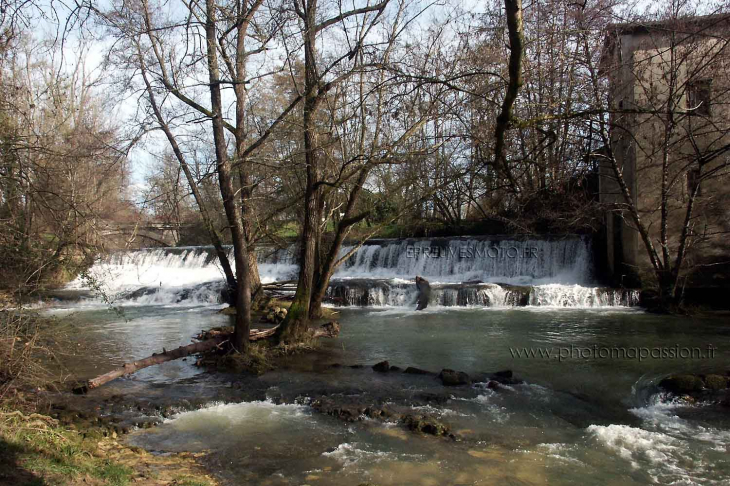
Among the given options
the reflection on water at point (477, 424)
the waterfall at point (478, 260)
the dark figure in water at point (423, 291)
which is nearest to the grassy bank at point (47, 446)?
the reflection on water at point (477, 424)

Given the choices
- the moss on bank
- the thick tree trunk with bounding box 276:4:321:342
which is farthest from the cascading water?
the moss on bank

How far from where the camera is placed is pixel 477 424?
5.87 metres

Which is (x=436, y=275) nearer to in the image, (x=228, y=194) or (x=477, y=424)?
(x=228, y=194)

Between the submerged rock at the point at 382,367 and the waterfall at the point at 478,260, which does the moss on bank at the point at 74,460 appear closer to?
the submerged rock at the point at 382,367

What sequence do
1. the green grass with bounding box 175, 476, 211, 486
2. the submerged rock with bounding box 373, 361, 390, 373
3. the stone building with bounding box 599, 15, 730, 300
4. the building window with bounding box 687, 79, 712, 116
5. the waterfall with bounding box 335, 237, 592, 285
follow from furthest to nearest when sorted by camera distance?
1. the waterfall with bounding box 335, 237, 592, 285
2. the stone building with bounding box 599, 15, 730, 300
3. the building window with bounding box 687, 79, 712, 116
4. the submerged rock with bounding box 373, 361, 390, 373
5. the green grass with bounding box 175, 476, 211, 486

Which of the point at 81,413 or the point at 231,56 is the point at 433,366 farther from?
the point at 231,56

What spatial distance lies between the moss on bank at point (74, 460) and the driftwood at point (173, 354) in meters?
1.94

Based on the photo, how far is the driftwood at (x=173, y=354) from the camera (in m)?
7.11

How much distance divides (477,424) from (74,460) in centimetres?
375

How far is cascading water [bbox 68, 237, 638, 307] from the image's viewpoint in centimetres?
1526

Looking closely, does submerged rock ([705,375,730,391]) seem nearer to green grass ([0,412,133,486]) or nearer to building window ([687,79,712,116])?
building window ([687,79,712,116])

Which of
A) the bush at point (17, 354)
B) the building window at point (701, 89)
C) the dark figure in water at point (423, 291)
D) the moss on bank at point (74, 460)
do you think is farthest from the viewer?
the dark figure in water at point (423, 291)

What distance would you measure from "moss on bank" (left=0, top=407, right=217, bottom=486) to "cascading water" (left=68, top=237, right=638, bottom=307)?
9278 millimetres

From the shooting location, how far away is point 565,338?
1061 centimetres
